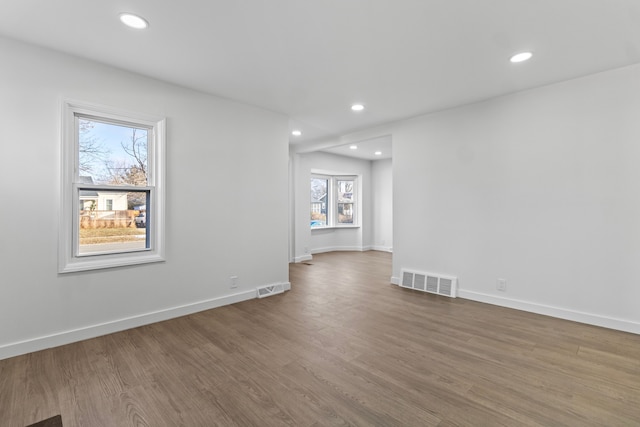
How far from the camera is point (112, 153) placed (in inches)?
118

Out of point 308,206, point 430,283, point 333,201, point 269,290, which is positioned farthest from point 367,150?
point 269,290

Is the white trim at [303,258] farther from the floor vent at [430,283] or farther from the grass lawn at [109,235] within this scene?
the grass lawn at [109,235]

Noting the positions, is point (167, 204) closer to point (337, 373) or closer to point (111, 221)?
point (111, 221)

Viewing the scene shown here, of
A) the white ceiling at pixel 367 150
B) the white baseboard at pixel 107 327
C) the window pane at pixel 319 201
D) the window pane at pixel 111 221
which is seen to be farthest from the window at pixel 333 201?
the window pane at pixel 111 221

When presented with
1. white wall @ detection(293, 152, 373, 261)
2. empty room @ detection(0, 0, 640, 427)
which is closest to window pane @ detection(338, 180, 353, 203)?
white wall @ detection(293, 152, 373, 261)

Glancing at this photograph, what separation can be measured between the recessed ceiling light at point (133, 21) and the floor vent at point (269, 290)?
10.3 feet

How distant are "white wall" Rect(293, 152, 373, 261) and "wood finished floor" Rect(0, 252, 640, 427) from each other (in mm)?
3721

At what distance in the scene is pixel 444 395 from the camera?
1.92m

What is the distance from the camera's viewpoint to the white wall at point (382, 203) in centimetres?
835

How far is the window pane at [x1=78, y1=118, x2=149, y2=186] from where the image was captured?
2848 millimetres

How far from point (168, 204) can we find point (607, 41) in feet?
14.7

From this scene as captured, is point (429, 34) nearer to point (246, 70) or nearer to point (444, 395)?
point (246, 70)

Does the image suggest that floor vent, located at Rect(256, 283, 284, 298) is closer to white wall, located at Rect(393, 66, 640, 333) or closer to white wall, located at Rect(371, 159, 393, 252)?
white wall, located at Rect(393, 66, 640, 333)

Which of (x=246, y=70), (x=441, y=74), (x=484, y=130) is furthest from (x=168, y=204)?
(x=484, y=130)
